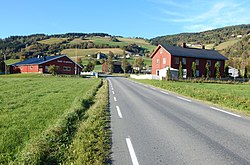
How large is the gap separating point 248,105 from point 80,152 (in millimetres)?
10652

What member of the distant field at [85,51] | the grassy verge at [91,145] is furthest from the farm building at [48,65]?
the grassy verge at [91,145]

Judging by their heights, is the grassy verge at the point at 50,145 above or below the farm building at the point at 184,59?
below

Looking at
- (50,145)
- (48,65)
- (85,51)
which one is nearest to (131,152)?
(50,145)

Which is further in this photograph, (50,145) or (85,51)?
(85,51)

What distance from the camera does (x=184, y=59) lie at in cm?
5834

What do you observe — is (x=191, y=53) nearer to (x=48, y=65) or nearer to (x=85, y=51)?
(x=48, y=65)

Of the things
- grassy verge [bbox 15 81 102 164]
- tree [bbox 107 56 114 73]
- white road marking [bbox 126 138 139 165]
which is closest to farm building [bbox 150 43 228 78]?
tree [bbox 107 56 114 73]

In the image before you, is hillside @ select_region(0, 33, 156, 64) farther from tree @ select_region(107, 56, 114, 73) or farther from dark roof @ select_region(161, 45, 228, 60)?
dark roof @ select_region(161, 45, 228, 60)

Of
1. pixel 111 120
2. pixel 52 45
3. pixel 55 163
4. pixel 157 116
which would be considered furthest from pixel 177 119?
pixel 52 45

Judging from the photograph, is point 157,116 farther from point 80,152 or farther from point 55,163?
point 55,163

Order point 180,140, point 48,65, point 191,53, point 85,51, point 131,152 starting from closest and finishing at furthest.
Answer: point 131,152, point 180,140, point 191,53, point 48,65, point 85,51

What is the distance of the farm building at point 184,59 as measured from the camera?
56.7 metres

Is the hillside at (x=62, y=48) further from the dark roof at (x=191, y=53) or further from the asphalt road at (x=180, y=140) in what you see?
the asphalt road at (x=180, y=140)

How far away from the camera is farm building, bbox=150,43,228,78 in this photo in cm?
5672
